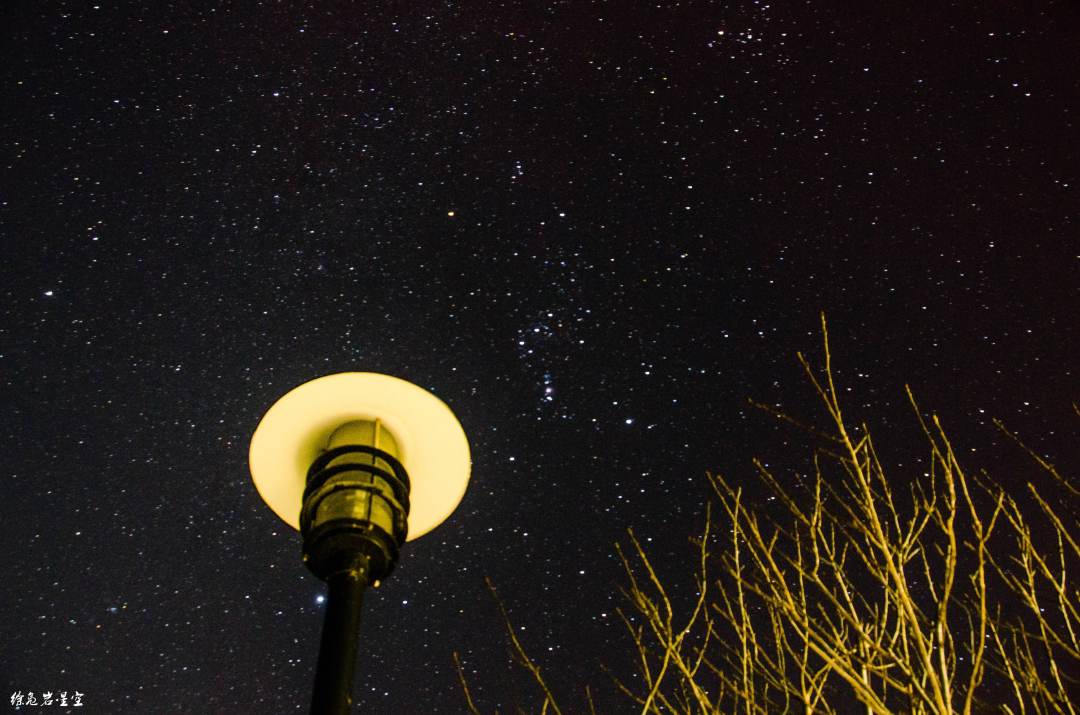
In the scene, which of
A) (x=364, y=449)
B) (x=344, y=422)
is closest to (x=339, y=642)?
(x=364, y=449)

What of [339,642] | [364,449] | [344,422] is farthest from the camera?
[344,422]

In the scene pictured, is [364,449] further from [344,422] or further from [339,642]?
[339,642]

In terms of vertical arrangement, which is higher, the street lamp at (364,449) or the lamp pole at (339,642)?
the street lamp at (364,449)

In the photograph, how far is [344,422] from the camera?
251 cm

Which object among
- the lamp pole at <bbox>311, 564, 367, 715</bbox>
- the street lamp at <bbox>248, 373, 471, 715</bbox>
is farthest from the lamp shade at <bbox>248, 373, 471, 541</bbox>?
the lamp pole at <bbox>311, 564, 367, 715</bbox>

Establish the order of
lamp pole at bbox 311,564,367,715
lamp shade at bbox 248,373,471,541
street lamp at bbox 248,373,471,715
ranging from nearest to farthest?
lamp pole at bbox 311,564,367,715 < street lamp at bbox 248,373,471,715 < lamp shade at bbox 248,373,471,541

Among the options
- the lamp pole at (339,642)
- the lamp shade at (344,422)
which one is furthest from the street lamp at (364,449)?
the lamp pole at (339,642)

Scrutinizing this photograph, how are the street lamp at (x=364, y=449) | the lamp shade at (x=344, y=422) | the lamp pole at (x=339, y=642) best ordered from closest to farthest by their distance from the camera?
the lamp pole at (x=339, y=642)
the street lamp at (x=364, y=449)
the lamp shade at (x=344, y=422)

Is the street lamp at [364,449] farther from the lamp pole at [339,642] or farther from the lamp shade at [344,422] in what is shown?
the lamp pole at [339,642]

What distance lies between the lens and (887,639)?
4438mm

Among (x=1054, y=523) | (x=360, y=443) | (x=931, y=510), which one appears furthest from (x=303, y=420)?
(x=1054, y=523)

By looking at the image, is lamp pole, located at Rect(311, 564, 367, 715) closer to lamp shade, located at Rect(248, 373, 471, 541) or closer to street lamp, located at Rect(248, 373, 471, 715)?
street lamp, located at Rect(248, 373, 471, 715)

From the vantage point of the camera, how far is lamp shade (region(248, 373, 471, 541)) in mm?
2498

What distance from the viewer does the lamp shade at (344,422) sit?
2498 mm
